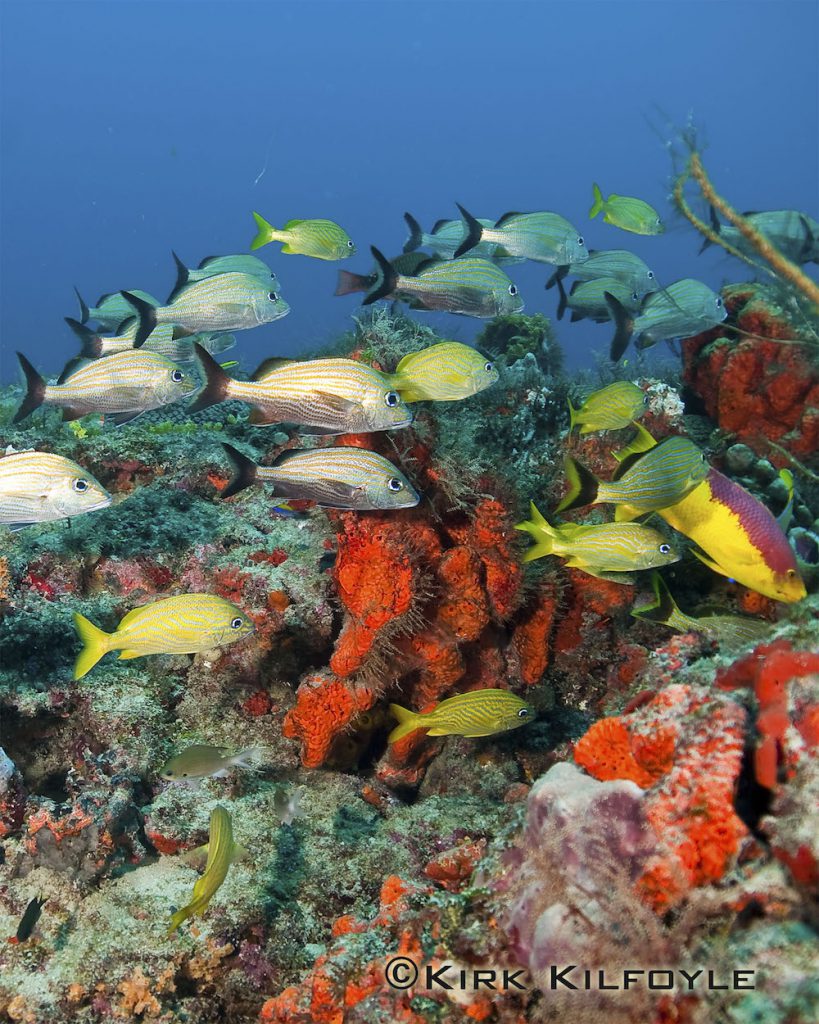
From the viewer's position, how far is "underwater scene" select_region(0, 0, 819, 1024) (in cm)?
175

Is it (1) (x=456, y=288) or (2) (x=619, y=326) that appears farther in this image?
(2) (x=619, y=326)

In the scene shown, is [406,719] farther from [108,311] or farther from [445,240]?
[108,311]

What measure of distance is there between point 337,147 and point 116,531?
164 meters

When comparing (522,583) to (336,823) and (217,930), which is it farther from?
(217,930)

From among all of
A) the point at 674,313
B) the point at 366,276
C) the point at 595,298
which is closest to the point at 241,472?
the point at 366,276

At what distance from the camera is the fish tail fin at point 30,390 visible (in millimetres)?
3834

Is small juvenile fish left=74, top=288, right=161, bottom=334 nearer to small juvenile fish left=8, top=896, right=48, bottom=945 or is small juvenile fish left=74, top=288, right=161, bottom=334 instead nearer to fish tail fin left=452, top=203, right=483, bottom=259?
fish tail fin left=452, top=203, right=483, bottom=259

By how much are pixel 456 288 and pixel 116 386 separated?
8.31ft

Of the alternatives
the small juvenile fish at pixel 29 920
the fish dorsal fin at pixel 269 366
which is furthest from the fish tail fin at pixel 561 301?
the small juvenile fish at pixel 29 920

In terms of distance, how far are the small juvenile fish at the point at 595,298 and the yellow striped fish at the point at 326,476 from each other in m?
3.76

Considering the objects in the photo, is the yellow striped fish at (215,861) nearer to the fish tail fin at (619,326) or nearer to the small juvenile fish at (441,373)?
the small juvenile fish at (441,373)

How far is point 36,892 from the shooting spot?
3.39m

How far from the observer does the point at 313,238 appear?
5.43 m

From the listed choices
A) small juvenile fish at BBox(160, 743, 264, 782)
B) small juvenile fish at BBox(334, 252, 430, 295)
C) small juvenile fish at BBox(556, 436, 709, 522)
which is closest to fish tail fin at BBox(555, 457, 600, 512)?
small juvenile fish at BBox(556, 436, 709, 522)
